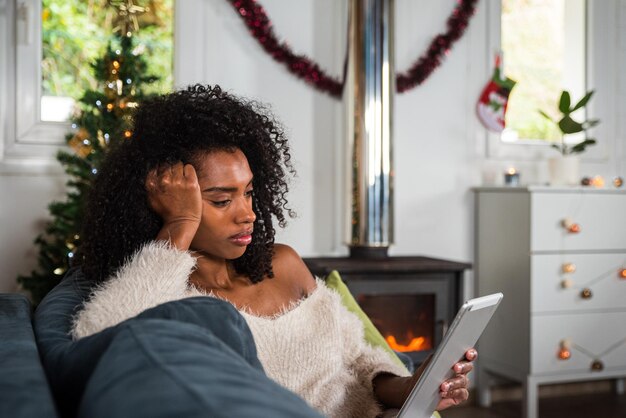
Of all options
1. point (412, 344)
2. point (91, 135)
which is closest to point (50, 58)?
point (91, 135)

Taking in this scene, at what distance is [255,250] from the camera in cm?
172

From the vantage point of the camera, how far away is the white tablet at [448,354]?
1.27 m

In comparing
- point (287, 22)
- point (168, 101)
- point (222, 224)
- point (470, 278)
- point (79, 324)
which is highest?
point (287, 22)

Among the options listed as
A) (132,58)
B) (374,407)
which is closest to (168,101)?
(374,407)

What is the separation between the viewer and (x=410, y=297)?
3.26 m

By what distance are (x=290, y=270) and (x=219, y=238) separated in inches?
9.7

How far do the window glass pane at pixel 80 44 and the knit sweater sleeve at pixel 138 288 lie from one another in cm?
201

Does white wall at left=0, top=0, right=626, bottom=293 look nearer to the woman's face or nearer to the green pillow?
the green pillow

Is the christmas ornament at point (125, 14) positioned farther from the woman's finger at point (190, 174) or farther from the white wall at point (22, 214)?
the woman's finger at point (190, 174)

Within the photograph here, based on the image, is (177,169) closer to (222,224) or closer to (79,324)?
(222,224)

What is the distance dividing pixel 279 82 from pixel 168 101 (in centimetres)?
198

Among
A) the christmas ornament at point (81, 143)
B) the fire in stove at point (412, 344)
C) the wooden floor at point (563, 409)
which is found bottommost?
the wooden floor at point (563, 409)

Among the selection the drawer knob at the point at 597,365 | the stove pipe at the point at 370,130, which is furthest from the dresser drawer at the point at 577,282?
the stove pipe at the point at 370,130

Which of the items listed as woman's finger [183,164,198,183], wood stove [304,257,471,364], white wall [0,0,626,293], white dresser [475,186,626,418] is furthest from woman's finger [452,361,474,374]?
white dresser [475,186,626,418]
